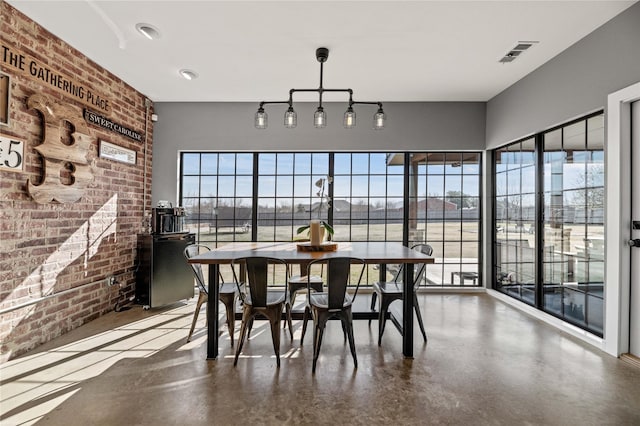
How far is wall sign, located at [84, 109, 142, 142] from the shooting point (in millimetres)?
3596

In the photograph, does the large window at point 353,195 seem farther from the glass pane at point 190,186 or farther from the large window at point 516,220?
the large window at point 516,220

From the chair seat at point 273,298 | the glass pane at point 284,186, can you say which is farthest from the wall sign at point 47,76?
the chair seat at point 273,298

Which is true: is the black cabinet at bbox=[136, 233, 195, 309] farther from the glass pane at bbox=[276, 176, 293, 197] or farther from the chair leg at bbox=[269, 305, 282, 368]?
the chair leg at bbox=[269, 305, 282, 368]

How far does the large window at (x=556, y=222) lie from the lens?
3.14 meters

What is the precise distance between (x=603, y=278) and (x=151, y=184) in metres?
5.60

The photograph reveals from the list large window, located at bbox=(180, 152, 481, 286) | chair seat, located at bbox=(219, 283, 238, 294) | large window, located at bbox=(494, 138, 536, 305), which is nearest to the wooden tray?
chair seat, located at bbox=(219, 283, 238, 294)

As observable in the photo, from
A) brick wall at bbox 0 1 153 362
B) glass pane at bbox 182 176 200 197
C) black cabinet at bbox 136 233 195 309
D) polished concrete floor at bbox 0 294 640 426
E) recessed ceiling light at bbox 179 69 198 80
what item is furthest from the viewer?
glass pane at bbox 182 176 200 197

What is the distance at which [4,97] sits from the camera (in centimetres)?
262

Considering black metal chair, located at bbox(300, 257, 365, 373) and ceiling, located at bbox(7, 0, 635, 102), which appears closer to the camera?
black metal chair, located at bbox(300, 257, 365, 373)

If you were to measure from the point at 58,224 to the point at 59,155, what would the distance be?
0.68 metres

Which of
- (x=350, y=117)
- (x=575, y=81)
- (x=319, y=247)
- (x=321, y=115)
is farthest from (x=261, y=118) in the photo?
(x=575, y=81)

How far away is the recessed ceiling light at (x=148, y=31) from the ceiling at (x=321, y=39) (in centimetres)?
5

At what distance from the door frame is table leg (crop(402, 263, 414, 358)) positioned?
5.72ft

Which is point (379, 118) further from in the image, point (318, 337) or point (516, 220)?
point (516, 220)
